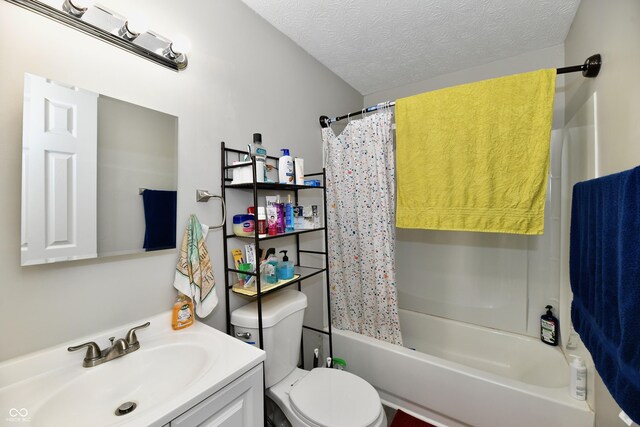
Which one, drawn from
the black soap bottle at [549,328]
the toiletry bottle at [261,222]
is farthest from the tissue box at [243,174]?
the black soap bottle at [549,328]

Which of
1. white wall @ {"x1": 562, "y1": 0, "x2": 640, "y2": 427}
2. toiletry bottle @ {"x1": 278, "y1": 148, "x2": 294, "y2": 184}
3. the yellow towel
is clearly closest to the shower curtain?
the yellow towel

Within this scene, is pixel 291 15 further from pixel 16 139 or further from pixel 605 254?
pixel 605 254

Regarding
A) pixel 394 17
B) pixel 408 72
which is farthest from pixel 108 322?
pixel 408 72

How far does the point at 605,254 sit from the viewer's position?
0.79 metres

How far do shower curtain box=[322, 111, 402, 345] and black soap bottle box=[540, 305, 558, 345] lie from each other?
0.99 m

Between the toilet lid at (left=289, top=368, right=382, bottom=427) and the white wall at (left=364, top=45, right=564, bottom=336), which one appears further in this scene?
the white wall at (left=364, top=45, right=564, bottom=336)

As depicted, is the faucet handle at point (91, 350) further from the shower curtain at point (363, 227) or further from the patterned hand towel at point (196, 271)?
the shower curtain at point (363, 227)

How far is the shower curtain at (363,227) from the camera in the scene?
174 centimetres

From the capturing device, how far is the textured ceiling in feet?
4.54

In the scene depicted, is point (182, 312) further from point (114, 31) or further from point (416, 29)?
point (416, 29)

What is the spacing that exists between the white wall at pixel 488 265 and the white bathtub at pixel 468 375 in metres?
0.13

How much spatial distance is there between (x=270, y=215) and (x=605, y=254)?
1263 mm

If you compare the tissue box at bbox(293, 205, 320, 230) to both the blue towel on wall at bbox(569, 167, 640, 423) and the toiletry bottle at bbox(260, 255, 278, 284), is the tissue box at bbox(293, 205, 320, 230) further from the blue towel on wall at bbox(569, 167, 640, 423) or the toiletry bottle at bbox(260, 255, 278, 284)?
the blue towel on wall at bbox(569, 167, 640, 423)

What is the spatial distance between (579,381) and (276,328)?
1488 millimetres
